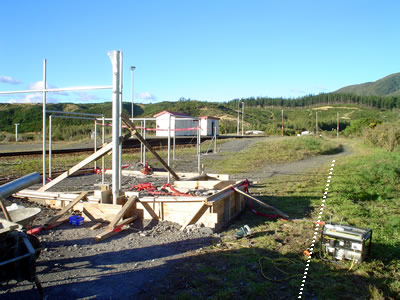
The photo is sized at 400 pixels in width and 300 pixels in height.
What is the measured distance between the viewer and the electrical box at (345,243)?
4.71m

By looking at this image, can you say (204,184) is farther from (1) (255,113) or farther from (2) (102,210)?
(1) (255,113)

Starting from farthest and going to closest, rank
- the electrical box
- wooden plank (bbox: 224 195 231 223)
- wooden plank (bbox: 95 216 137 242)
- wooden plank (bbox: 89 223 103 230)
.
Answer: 1. wooden plank (bbox: 224 195 231 223)
2. wooden plank (bbox: 89 223 103 230)
3. wooden plank (bbox: 95 216 137 242)
4. the electrical box

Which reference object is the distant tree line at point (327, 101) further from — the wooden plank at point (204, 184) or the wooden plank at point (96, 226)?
the wooden plank at point (96, 226)

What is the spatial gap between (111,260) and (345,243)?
10.8ft

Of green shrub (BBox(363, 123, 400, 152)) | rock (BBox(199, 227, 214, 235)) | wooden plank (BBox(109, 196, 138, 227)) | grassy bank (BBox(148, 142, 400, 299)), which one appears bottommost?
grassy bank (BBox(148, 142, 400, 299))

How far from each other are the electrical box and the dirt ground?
1.67 metres

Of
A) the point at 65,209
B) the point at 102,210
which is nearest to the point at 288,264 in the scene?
the point at 102,210

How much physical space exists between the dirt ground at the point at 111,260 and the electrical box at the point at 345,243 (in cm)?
167

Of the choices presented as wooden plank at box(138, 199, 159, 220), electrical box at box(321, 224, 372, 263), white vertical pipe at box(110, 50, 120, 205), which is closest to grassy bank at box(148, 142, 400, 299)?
electrical box at box(321, 224, 372, 263)

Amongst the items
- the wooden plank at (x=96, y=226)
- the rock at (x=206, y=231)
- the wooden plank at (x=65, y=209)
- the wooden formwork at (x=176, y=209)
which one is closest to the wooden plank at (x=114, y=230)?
the wooden formwork at (x=176, y=209)

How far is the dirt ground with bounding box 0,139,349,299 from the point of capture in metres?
3.79

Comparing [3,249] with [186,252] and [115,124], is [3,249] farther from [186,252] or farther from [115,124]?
[115,124]

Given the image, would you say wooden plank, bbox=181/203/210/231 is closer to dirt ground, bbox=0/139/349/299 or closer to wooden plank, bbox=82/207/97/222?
dirt ground, bbox=0/139/349/299

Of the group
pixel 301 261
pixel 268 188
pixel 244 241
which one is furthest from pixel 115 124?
pixel 268 188
